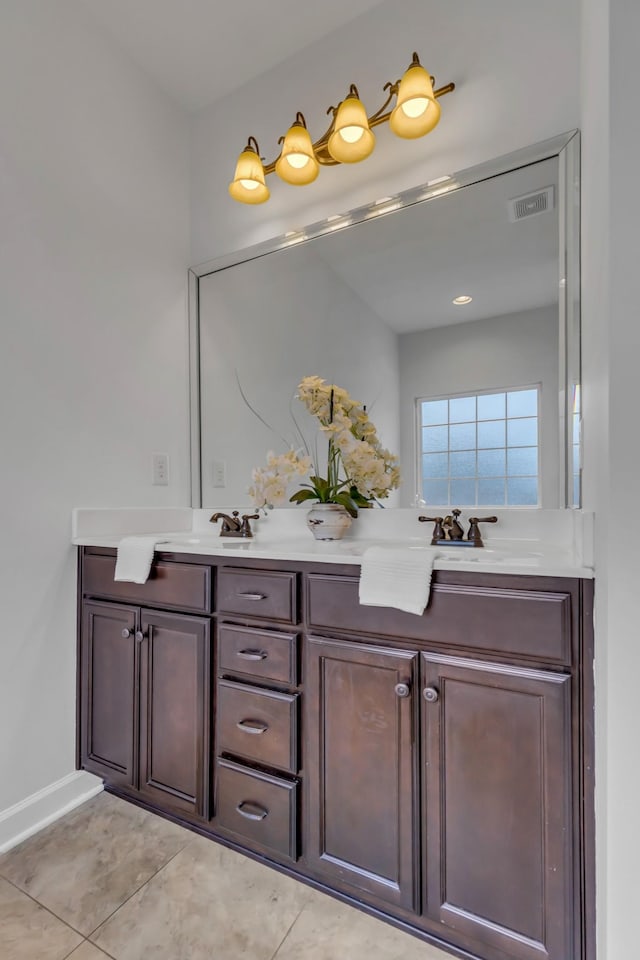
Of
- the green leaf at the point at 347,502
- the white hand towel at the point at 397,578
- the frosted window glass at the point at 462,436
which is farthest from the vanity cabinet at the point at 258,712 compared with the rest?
the frosted window glass at the point at 462,436

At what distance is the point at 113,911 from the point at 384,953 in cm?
68

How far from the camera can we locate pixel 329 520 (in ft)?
5.25

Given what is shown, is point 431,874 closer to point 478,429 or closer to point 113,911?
point 113,911

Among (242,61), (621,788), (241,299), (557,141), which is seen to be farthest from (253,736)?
(242,61)

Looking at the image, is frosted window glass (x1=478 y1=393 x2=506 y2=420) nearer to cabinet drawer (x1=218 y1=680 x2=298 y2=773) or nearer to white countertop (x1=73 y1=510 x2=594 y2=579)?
white countertop (x1=73 y1=510 x2=594 y2=579)

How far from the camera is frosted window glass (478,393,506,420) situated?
148 cm

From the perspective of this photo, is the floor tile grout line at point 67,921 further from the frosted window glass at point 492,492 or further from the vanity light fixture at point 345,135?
the vanity light fixture at point 345,135

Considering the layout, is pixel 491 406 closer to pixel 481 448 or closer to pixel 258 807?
pixel 481 448

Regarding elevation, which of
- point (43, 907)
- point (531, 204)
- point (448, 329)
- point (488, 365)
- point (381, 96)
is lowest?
point (43, 907)

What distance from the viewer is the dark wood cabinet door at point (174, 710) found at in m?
1.39

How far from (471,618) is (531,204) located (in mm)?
1293

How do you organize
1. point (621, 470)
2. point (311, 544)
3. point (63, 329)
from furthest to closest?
1. point (63, 329)
2. point (311, 544)
3. point (621, 470)

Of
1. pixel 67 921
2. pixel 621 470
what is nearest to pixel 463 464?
pixel 621 470

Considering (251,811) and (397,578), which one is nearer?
(397,578)
